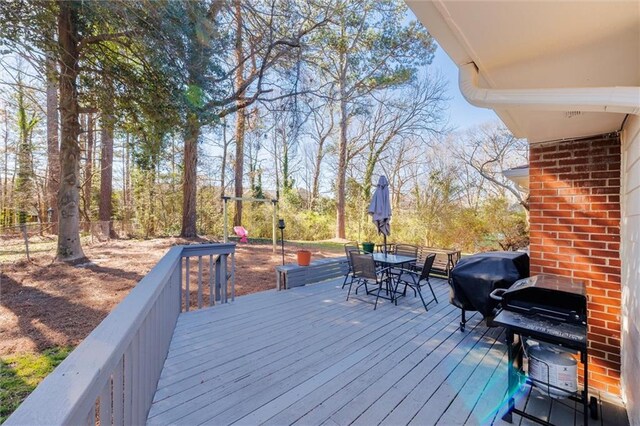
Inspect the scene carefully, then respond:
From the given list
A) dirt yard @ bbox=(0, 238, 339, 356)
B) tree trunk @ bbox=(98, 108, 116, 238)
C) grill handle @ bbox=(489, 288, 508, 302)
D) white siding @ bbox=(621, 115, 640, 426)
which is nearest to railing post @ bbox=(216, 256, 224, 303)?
dirt yard @ bbox=(0, 238, 339, 356)

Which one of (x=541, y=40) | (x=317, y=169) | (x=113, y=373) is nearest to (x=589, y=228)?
(x=541, y=40)

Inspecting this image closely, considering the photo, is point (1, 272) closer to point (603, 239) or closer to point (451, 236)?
point (603, 239)

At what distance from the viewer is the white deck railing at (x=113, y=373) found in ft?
2.57

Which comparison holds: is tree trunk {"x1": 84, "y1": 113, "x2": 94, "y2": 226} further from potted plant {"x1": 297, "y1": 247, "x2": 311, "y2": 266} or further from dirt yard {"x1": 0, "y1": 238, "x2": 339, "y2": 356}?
potted plant {"x1": 297, "y1": 247, "x2": 311, "y2": 266}

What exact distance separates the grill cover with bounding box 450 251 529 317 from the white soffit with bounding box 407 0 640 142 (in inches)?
66.9

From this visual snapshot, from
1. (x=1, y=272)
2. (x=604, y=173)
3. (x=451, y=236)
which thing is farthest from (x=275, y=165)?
(x=604, y=173)

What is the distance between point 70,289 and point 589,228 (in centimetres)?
782

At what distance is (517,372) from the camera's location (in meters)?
2.26

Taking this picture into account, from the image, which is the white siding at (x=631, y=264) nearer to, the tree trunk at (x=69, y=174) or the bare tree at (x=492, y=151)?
the tree trunk at (x=69, y=174)

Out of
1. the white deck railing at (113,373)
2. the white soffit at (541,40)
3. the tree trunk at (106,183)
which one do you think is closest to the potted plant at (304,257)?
the white deck railing at (113,373)

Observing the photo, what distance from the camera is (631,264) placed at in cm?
189

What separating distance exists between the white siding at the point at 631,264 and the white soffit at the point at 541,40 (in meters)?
0.33

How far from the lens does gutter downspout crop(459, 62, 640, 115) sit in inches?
56.9

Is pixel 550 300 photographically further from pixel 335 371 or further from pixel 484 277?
pixel 335 371
